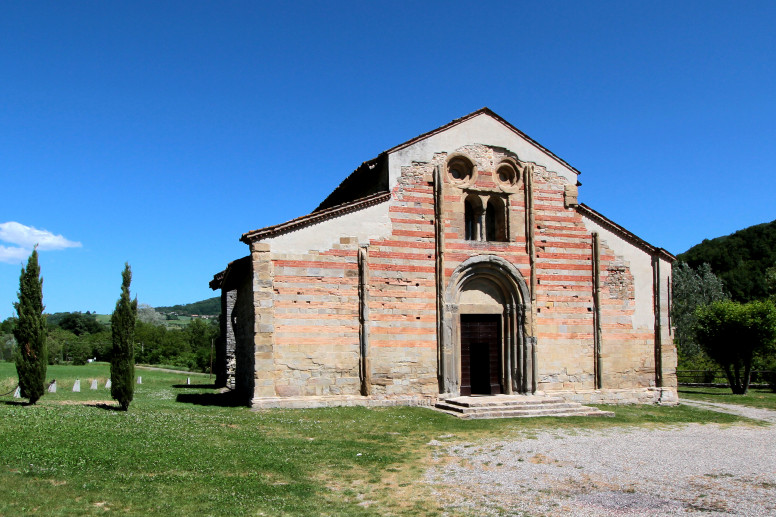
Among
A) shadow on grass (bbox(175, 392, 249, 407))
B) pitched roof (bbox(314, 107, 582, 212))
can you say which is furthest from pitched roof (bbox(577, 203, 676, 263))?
shadow on grass (bbox(175, 392, 249, 407))

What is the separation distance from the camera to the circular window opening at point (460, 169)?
1944cm

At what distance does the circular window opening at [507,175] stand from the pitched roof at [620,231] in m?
2.61

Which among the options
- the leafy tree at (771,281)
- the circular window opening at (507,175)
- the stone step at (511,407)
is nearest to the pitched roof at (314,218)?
the circular window opening at (507,175)

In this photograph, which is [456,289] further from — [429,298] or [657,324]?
[657,324]

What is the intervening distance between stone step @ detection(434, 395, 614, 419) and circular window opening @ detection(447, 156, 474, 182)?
7.42 m

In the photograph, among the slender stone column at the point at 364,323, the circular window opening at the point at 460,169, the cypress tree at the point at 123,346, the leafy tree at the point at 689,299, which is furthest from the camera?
the leafy tree at the point at 689,299

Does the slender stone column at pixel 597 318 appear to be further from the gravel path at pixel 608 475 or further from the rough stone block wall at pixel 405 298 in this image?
the rough stone block wall at pixel 405 298

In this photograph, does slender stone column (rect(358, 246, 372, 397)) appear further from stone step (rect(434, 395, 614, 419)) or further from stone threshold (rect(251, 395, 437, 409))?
stone step (rect(434, 395, 614, 419))

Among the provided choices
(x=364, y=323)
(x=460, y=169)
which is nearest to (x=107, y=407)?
(x=364, y=323)

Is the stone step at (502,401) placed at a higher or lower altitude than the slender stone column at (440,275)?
lower

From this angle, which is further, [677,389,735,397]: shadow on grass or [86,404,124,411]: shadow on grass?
[677,389,735,397]: shadow on grass

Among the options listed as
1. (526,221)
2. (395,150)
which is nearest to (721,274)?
(526,221)

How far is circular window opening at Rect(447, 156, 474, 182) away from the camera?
19.4m

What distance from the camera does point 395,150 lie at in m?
18.6
